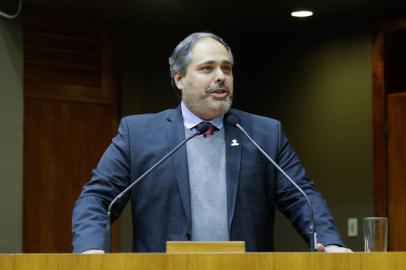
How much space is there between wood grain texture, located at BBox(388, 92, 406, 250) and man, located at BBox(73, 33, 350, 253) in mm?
3180

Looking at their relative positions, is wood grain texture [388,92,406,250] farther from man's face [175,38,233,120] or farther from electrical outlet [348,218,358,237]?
man's face [175,38,233,120]

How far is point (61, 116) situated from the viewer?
674 cm

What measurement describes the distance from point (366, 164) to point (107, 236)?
13.0ft

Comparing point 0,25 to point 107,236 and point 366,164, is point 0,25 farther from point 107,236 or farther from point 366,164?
point 107,236

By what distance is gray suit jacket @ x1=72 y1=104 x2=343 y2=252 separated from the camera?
129 inches

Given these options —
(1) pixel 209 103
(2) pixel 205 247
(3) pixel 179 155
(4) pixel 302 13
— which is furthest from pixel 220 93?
(4) pixel 302 13

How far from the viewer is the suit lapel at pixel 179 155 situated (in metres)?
3.30

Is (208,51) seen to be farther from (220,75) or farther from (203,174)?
(203,174)

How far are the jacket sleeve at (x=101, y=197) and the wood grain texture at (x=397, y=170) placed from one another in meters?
3.45

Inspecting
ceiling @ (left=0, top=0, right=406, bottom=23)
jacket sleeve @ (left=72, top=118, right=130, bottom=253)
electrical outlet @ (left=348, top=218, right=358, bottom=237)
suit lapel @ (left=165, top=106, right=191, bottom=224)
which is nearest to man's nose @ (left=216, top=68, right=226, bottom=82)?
suit lapel @ (left=165, top=106, right=191, bottom=224)

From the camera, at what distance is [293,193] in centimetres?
337

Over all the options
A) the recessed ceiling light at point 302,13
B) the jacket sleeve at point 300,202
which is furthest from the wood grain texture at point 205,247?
the recessed ceiling light at point 302,13

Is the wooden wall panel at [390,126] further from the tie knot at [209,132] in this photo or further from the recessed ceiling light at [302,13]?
the tie knot at [209,132]

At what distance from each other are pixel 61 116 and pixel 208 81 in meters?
3.55
